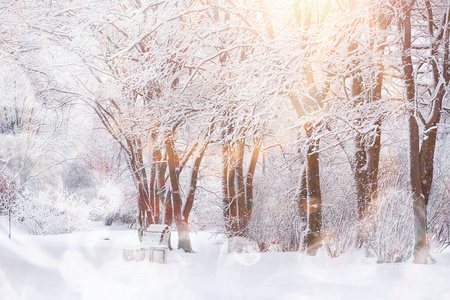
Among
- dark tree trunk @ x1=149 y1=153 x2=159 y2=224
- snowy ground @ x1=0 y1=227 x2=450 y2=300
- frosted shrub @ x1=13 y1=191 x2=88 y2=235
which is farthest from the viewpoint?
frosted shrub @ x1=13 y1=191 x2=88 y2=235

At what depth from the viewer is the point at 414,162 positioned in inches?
325

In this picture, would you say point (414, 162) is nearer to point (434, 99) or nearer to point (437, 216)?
point (434, 99)

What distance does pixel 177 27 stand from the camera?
941 cm

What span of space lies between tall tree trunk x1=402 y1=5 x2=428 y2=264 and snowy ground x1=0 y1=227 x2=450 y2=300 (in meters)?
0.38

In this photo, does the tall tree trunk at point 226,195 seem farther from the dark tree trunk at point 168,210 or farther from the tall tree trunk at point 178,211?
the dark tree trunk at point 168,210

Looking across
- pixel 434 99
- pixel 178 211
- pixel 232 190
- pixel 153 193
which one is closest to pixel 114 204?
pixel 153 193

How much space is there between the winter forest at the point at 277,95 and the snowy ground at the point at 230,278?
0.88 metres

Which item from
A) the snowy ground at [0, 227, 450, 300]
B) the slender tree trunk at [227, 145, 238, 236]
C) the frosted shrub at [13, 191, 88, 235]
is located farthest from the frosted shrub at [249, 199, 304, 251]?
the frosted shrub at [13, 191, 88, 235]

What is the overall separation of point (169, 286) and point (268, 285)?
1.41 m

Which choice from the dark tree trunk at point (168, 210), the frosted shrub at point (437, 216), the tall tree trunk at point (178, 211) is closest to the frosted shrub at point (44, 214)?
the dark tree trunk at point (168, 210)

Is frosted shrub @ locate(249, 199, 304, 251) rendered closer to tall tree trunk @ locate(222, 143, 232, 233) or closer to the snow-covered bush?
tall tree trunk @ locate(222, 143, 232, 233)

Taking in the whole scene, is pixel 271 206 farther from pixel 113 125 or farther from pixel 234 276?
pixel 113 125

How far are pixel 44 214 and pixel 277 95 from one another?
607 inches

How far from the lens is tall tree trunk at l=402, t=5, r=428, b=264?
8.00 m
